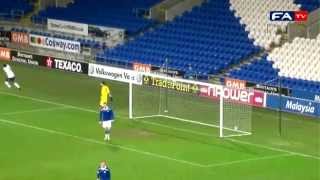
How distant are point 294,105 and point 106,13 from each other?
65.0ft

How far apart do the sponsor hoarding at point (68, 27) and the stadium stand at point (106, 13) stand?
0.85 m

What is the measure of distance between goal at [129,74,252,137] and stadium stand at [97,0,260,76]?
178 inches

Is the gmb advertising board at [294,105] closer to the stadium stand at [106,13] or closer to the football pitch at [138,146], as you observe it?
the football pitch at [138,146]

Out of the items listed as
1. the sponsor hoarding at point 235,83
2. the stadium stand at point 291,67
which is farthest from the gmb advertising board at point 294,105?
the sponsor hoarding at point 235,83

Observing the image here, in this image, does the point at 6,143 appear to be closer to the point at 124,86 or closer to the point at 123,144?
the point at 123,144

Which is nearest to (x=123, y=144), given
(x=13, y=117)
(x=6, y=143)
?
(x=6, y=143)

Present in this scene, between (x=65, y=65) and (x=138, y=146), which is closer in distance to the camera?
(x=138, y=146)

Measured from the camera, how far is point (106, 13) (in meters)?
56.4

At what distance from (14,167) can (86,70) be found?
16.6 meters

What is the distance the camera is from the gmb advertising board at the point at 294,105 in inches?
1522

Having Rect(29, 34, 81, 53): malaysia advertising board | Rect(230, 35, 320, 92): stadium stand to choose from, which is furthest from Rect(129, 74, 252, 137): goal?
Rect(29, 34, 81, 53): malaysia advertising board

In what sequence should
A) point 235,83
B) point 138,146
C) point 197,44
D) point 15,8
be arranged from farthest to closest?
1. point 15,8
2. point 197,44
3. point 235,83
4. point 138,146

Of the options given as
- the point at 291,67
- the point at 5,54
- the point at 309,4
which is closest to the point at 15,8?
the point at 5,54

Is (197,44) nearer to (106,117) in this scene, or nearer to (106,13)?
(106,13)
